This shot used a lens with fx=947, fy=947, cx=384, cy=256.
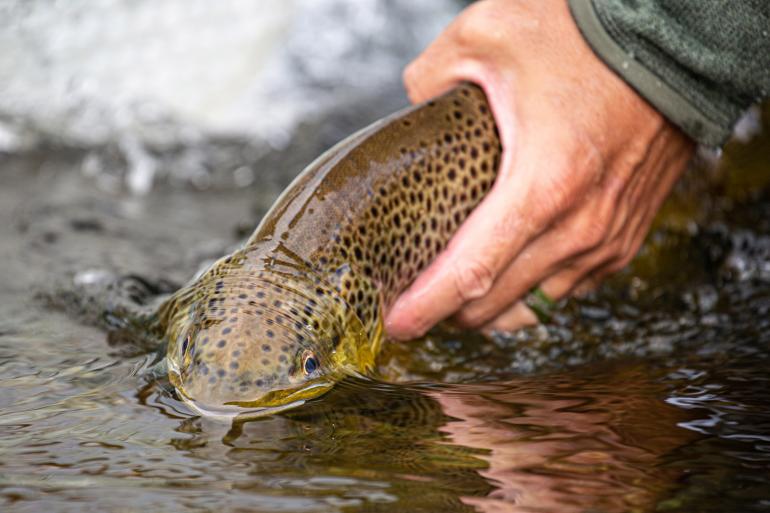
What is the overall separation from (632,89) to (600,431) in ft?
4.62

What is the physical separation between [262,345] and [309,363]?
0.57 feet

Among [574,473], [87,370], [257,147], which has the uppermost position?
[257,147]

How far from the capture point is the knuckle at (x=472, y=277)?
3254mm

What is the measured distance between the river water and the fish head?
0.07m

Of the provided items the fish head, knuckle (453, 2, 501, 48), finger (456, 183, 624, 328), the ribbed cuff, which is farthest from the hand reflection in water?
knuckle (453, 2, 501, 48)

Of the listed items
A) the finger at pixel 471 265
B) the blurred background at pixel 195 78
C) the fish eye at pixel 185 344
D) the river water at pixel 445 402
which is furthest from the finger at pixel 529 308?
the blurred background at pixel 195 78

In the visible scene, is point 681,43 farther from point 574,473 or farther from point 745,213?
point 745,213

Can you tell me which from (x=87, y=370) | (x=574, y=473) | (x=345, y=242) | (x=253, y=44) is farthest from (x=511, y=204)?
(x=253, y=44)

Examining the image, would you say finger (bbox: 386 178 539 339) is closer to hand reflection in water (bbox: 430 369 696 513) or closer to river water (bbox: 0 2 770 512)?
river water (bbox: 0 2 770 512)

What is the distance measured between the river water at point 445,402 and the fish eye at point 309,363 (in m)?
0.10

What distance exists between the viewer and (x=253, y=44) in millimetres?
8672

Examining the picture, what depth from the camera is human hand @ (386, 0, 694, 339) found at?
128 inches

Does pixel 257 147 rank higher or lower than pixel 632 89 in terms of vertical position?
higher

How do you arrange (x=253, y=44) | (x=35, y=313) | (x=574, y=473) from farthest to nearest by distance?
(x=253, y=44) → (x=35, y=313) → (x=574, y=473)
